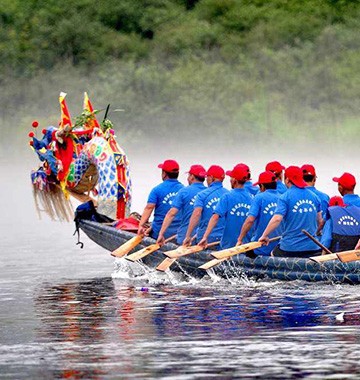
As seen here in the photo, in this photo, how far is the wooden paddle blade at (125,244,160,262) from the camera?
15343 millimetres

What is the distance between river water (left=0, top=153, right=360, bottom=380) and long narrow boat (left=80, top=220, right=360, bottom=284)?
4.3 inches

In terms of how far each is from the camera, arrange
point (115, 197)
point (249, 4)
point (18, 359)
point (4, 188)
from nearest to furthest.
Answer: point (18, 359) < point (115, 197) < point (4, 188) < point (249, 4)

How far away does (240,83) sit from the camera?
43.8 metres

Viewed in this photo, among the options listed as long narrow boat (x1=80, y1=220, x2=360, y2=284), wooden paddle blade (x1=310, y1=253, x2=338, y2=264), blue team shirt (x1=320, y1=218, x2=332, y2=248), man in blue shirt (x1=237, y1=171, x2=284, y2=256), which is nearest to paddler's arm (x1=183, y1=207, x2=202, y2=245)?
long narrow boat (x1=80, y1=220, x2=360, y2=284)

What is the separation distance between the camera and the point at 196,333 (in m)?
11.0

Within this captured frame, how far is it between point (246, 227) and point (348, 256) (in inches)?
60.1

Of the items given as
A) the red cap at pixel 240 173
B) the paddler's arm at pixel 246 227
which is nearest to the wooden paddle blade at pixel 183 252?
the paddler's arm at pixel 246 227

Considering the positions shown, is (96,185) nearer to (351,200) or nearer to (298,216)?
(298,216)

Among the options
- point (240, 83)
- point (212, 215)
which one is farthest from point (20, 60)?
point (212, 215)

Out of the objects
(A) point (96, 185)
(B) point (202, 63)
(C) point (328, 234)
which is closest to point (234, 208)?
(C) point (328, 234)

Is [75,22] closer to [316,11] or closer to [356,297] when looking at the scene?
[316,11]

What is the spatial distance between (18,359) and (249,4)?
37.0 meters

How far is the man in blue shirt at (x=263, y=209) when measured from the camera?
14.1m

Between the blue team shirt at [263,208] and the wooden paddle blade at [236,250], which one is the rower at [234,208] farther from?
the wooden paddle blade at [236,250]
